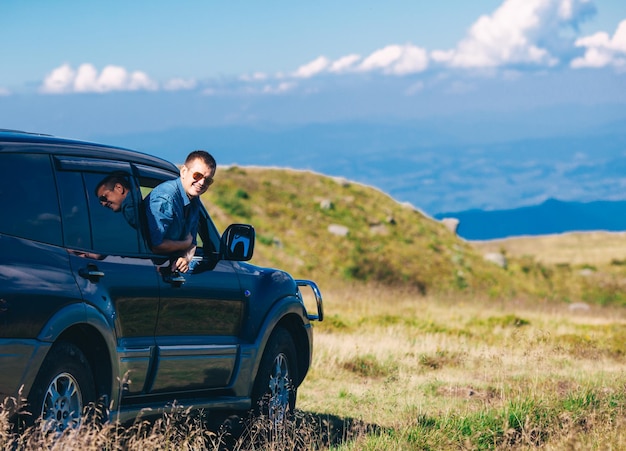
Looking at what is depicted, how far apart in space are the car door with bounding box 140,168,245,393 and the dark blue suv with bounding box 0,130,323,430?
0.4 inches

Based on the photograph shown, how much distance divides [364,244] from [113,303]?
46.2 m

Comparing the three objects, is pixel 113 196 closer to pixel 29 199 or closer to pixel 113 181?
pixel 113 181

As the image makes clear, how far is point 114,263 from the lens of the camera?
20.7 ft

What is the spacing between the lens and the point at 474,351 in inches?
617

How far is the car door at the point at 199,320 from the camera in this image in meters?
6.85

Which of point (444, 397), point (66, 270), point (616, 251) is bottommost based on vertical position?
point (444, 397)

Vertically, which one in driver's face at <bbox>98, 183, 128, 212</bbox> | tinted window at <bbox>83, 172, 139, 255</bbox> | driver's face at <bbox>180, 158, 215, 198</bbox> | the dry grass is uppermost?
driver's face at <bbox>180, 158, 215, 198</bbox>

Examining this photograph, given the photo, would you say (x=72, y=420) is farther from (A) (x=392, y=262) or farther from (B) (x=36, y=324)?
(A) (x=392, y=262)

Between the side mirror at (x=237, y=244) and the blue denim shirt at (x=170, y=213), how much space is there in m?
0.36

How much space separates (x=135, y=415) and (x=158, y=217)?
1.25m

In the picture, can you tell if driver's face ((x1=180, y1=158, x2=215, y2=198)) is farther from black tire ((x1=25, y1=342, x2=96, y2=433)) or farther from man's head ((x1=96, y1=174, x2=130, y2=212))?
black tire ((x1=25, y1=342, x2=96, y2=433))

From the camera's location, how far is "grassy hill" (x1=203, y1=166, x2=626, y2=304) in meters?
47.9

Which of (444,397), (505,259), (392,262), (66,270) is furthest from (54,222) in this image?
(505,259)

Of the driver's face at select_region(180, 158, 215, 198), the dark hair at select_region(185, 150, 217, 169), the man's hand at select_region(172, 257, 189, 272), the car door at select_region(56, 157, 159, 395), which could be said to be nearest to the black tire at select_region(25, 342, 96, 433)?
the car door at select_region(56, 157, 159, 395)
